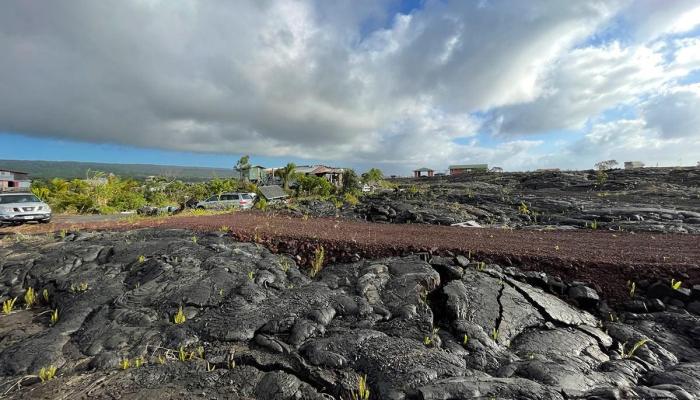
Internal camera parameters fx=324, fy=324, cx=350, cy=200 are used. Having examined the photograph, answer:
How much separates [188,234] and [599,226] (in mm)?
13606

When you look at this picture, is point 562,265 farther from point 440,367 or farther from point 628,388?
point 440,367

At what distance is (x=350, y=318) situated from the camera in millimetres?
5086

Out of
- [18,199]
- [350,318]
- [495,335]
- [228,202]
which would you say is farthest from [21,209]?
[495,335]

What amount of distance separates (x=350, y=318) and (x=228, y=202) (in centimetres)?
1854

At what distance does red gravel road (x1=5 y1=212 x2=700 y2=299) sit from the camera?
6.01 metres

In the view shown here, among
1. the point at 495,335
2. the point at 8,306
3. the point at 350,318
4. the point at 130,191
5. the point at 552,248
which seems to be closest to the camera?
the point at 495,335

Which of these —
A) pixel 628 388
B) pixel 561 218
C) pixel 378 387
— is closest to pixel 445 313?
pixel 378 387

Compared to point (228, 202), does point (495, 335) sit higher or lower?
lower

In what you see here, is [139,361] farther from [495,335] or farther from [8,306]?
[495,335]

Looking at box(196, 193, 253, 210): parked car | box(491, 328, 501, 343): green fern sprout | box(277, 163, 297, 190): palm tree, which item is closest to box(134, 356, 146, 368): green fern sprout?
box(491, 328, 501, 343): green fern sprout

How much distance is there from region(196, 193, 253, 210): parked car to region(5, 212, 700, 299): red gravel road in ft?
38.1

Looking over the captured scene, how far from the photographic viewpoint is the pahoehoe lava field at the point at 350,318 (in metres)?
3.79

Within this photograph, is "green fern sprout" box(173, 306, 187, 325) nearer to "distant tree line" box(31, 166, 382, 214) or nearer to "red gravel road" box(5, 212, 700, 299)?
"red gravel road" box(5, 212, 700, 299)

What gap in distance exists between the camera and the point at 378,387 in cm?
373
